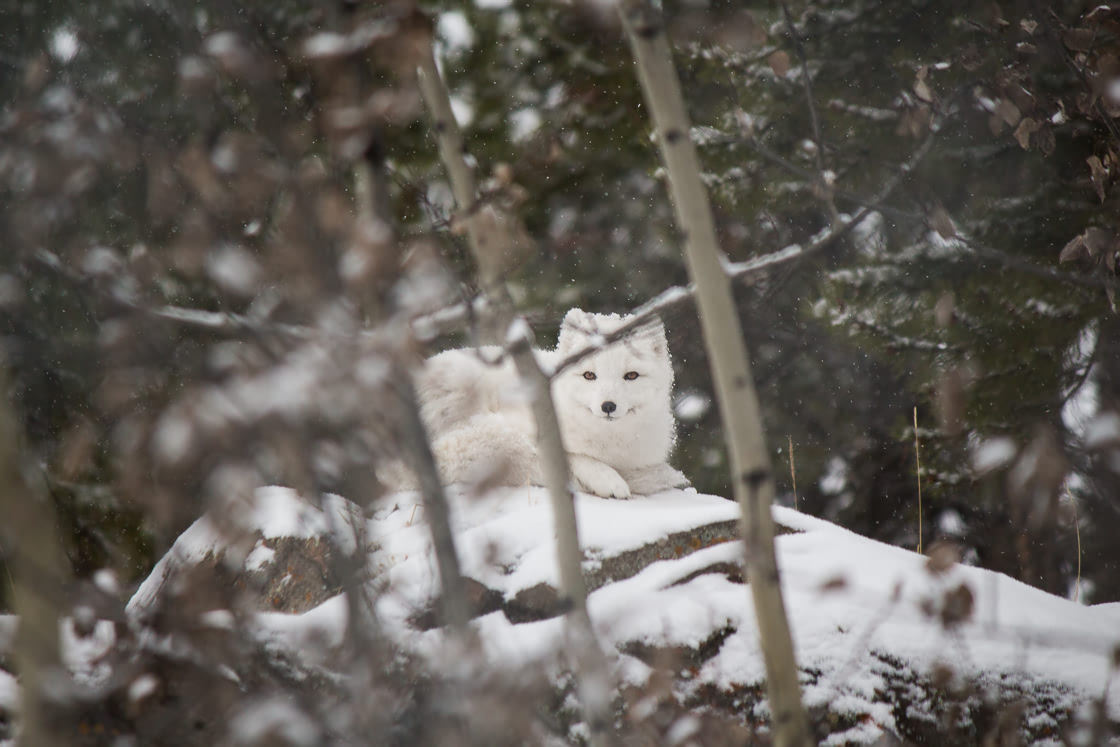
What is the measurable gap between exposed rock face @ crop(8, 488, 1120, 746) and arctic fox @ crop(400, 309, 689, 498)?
1.12 feet

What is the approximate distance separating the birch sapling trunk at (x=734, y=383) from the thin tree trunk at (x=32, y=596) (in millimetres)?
1132

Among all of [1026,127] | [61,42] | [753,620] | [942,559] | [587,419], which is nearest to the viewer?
[942,559]

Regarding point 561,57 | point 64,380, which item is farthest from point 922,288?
point 64,380

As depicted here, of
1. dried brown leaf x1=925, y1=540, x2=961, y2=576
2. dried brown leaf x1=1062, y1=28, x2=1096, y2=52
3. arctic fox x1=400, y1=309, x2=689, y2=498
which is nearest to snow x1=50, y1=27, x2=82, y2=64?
arctic fox x1=400, y1=309, x2=689, y2=498

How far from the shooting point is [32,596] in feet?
3.94

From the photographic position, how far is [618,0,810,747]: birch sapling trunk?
142cm

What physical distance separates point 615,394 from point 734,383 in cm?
281

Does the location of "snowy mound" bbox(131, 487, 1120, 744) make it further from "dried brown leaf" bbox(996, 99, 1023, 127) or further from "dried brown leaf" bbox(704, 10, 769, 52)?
"dried brown leaf" bbox(996, 99, 1023, 127)

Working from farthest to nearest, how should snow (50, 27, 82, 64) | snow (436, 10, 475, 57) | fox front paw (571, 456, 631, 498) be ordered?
snow (436, 10, 475, 57) < fox front paw (571, 456, 631, 498) < snow (50, 27, 82, 64)

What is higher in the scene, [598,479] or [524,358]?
[524,358]

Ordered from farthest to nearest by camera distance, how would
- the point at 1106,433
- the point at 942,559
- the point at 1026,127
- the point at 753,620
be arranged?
the point at 1026,127, the point at 753,620, the point at 1106,433, the point at 942,559

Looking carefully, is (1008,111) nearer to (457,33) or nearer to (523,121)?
(523,121)

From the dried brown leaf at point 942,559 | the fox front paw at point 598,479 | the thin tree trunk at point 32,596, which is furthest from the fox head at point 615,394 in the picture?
the thin tree trunk at point 32,596

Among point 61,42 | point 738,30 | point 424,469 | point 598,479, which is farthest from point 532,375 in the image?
point 61,42
